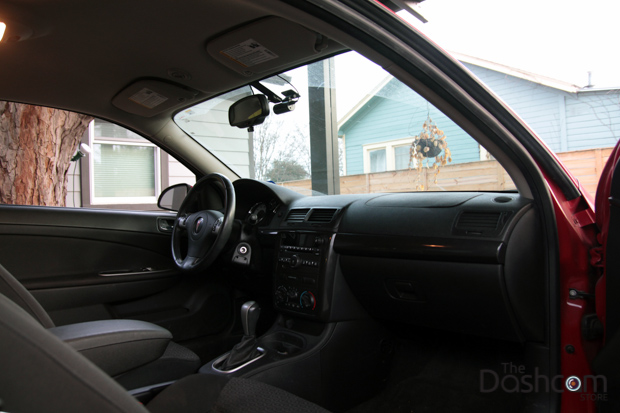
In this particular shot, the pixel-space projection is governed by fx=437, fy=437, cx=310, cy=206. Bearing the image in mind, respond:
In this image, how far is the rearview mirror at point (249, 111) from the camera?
2.29 m

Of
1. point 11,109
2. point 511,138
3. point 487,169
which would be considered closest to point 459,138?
point 487,169

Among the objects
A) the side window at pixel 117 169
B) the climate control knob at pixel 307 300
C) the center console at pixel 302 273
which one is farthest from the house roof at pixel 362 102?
the side window at pixel 117 169

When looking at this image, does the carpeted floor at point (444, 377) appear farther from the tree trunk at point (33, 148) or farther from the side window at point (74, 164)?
the tree trunk at point (33, 148)

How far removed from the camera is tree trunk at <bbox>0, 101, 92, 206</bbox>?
3.10 m

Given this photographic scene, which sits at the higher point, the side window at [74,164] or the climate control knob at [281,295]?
the side window at [74,164]

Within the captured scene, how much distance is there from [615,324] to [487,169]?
76 cm

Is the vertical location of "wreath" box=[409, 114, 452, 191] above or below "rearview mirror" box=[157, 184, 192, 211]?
above

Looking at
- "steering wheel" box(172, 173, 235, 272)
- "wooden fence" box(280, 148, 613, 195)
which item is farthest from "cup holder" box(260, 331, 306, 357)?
"wooden fence" box(280, 148, 613, 195)

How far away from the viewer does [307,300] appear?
198cm

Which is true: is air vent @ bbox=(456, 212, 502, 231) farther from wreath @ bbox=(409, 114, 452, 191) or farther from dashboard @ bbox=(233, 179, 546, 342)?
wreath @ bbox=(409, 114, 452, 191)

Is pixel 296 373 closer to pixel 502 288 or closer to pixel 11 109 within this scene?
pixel 502 288

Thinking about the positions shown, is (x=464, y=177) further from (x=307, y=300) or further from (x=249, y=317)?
(x=249, y=317)

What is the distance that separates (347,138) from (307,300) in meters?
1.00

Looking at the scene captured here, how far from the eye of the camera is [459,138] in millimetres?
1809
